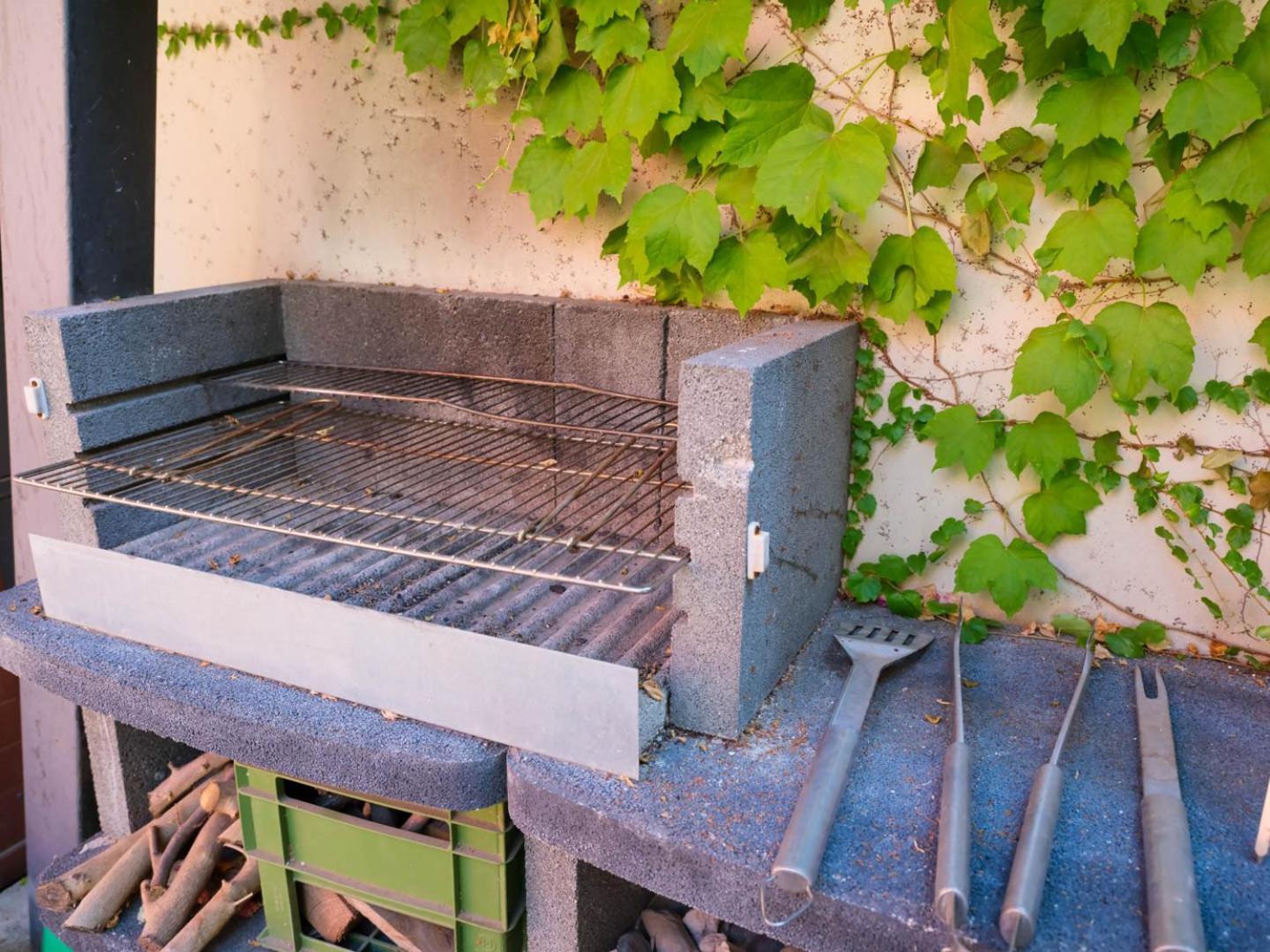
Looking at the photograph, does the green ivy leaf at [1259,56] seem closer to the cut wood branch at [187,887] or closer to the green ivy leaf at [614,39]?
the green ivy leaf at [614,39]

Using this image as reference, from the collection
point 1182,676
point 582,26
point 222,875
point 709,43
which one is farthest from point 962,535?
point 222,875

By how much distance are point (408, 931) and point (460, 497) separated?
98 cm

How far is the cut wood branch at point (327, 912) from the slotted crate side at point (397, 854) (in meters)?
0.12

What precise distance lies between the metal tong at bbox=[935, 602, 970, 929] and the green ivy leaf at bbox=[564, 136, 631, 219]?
1.17m

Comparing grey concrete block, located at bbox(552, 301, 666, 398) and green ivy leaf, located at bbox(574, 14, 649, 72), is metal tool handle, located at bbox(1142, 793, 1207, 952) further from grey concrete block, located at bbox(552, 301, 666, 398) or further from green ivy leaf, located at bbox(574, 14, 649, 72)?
green ivy leaf, located at bbox(574, 14, 649, 72)

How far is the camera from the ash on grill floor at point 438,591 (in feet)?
5.82

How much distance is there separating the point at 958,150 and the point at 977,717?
40.9 inches

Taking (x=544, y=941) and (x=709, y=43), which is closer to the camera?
(x=544, y=941)

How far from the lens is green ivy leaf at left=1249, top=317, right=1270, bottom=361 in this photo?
1677 mm

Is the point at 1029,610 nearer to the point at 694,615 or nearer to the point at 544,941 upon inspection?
the point at 694,615

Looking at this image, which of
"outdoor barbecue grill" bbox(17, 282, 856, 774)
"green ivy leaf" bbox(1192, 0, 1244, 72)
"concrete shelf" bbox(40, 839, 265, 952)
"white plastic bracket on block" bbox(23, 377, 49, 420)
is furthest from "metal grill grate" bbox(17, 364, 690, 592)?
"green ivy leaf" bbox(1192, 0, 1244, 72)

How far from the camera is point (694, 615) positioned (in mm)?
1513

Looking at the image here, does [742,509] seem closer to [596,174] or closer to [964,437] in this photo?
[964,437]

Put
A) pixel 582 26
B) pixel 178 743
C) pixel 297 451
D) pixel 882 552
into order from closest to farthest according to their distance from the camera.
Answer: pixel 582 26 → pixel 882 552 → pixel 178 743 → pixel 297 451
